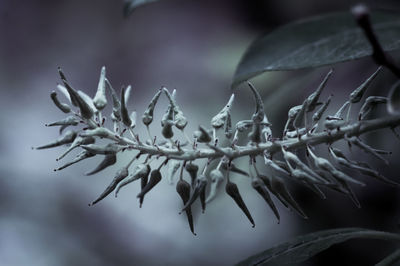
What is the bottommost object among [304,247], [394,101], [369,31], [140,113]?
[304,247]

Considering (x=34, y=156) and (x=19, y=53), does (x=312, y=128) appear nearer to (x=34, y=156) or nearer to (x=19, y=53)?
(x=34, y=156)

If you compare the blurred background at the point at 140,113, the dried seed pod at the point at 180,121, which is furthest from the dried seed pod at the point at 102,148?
the blurred background at the point at 140,113

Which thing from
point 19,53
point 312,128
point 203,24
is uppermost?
point 19,53

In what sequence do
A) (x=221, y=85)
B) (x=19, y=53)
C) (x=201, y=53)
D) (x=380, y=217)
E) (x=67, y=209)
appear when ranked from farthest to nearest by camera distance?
(x=19, y=53), (x=201, y=53), (x=221, y=85), (x=67, y=209), (x=380, y=217)

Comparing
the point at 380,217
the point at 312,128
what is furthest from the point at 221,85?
the point at 312,128

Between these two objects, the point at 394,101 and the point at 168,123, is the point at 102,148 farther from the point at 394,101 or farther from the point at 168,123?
the point at 394,101

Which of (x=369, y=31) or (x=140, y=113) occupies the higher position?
(x=140, y=113)

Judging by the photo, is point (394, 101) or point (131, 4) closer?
point (394, 101)

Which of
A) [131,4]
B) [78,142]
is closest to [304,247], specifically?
[78,142]
